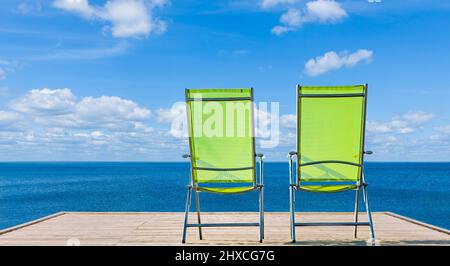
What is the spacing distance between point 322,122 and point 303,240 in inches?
43.8

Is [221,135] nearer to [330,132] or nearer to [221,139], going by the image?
[221,139]

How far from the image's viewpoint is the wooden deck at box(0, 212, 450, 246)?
13.9ft

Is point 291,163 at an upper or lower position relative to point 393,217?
upper

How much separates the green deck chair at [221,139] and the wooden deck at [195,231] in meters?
0.46

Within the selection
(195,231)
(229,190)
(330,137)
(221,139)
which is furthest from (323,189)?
(195,231)

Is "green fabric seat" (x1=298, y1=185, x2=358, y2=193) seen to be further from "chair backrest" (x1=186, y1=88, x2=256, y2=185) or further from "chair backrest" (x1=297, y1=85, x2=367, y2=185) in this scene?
"chair backrest" (x1=186, y1=88, x2=256, y2=185)

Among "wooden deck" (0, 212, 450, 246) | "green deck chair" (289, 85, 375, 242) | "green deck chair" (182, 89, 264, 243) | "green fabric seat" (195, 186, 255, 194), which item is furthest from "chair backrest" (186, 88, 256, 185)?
"wooden deck" (0, 212, 450, 246)

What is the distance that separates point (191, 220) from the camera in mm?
5672

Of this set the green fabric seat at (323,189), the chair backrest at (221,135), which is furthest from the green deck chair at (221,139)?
the green fabric seat at (323,189)

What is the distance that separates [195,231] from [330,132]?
1.77 metres

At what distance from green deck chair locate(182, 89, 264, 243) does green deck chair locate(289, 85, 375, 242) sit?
16.6 inches
